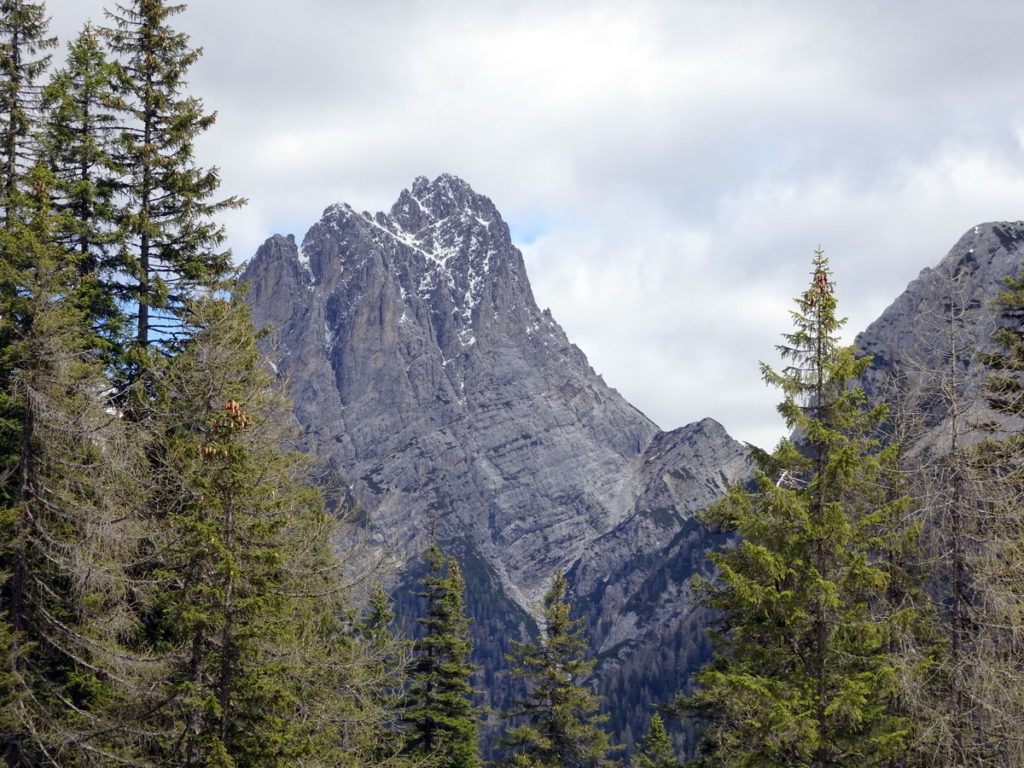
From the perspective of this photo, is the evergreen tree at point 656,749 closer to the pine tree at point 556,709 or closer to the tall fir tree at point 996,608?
the pine tree at point 556,709

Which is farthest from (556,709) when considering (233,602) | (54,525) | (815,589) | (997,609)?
(997,609)

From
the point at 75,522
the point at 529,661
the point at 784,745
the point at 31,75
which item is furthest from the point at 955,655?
the point at 31,75

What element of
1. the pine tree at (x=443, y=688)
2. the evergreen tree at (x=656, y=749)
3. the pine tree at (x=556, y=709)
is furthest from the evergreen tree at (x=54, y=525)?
the evergreen tree at (x=656, y=749)

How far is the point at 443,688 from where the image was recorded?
32.8 m

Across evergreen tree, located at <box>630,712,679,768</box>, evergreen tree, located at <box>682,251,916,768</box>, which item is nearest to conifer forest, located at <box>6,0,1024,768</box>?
evergreen tree, located at <box>682,251,916,768</box>

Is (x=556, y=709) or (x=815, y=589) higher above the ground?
(x=815, y=589)

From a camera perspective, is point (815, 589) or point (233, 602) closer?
point (233, 602)

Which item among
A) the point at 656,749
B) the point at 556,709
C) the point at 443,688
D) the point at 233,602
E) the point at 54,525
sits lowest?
the point at 656,749

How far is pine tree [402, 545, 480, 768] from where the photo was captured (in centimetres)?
3178

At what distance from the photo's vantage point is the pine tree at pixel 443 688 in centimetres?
3178

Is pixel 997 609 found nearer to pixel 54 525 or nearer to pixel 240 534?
pixel 240 534

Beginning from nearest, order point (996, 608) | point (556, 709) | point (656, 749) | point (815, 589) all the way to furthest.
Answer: point (996, 608) < point (815, 589) < point (556, 709) < point (656, 749)

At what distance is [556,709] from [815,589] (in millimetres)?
17516

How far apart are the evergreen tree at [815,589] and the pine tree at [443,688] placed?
1525 centimetres
